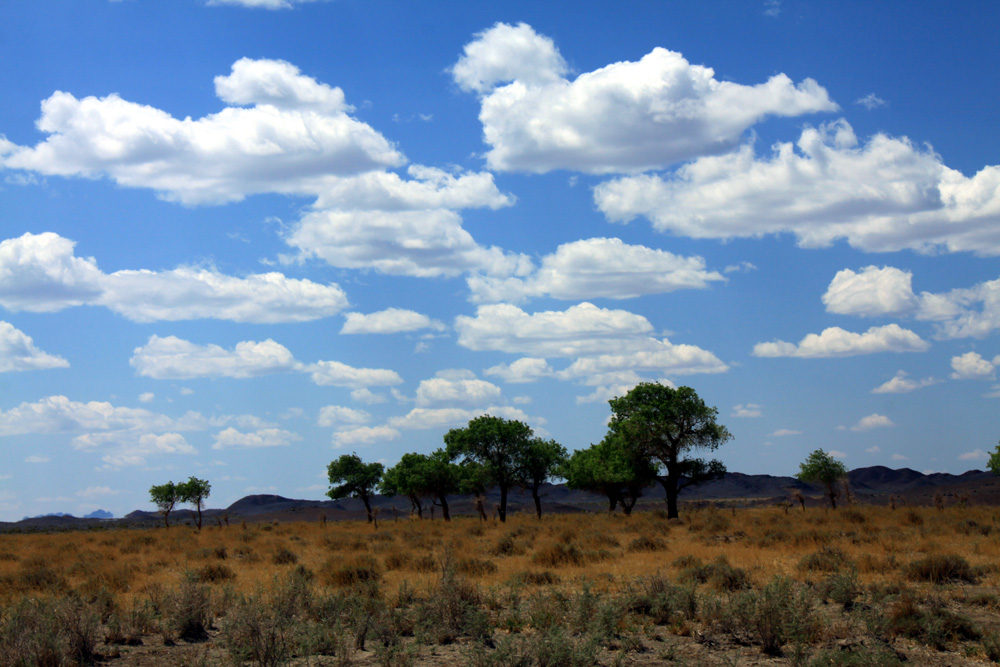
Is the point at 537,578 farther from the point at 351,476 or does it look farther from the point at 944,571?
the point at 351,476

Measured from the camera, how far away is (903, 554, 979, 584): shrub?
16.0 m

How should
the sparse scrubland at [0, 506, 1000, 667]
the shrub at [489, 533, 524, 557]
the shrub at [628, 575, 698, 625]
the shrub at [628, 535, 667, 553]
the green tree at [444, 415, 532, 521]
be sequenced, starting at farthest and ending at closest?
the green tree at [444, 415, 532, 521], the shrub at [628, 535, 667, 553], the shrub at [489, 533, 524, 557], the shrub at [628, 575, 698, 625], the sparse scrubland at [0, 506, 1000, 667]

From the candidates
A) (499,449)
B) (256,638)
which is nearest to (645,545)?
(256,638)

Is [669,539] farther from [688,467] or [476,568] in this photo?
[688,467]

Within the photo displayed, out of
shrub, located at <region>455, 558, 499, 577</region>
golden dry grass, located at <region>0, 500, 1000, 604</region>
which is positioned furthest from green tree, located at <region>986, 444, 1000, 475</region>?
shrub, located at <region>455, 558, 499, 577</region>

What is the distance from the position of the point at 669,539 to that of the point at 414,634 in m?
19.7

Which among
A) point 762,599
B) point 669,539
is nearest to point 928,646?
point 762,599

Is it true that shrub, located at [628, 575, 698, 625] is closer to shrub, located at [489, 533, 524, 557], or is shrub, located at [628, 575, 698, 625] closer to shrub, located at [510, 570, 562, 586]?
shrub, located at [510, 570, 562, 586]

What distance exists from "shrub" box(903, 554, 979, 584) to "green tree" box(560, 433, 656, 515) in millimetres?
→ 31751

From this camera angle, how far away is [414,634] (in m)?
12.7

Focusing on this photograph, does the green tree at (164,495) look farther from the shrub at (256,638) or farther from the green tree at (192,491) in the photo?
the shrub at (256,638)

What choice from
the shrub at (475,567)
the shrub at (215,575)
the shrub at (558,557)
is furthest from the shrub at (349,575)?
the shrub at (558,557)

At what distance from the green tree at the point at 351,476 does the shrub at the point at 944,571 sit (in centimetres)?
7978

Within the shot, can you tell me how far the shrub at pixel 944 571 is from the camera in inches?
631
